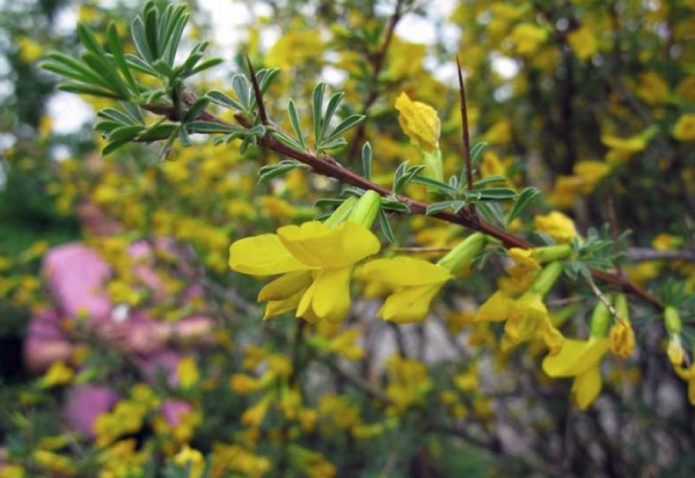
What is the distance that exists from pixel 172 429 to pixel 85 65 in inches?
43.6

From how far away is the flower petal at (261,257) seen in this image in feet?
1.60

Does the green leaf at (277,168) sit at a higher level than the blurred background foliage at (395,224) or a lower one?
higher

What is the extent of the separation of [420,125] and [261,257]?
0.21 metres

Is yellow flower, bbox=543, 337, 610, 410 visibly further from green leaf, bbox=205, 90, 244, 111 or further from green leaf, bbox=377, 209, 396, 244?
green leaf, bbox=205, 90, 244, 111

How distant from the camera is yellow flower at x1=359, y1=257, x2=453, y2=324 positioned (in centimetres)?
51

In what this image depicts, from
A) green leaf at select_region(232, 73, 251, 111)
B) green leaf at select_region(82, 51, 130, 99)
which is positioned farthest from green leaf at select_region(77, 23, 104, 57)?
green leaf at select_region(232, 73, 251, 111)

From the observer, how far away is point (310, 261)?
19.3 inches

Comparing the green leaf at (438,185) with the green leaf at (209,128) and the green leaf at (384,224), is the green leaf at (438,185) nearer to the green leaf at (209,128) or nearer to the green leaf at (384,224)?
the green leaf at (384,224)

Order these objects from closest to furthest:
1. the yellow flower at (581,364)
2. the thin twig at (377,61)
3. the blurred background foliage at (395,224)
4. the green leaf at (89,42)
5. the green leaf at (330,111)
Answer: the green leaf at (89,42) → the green leaf at (330,111) → the yellow flower at (581,364) → the thin twig at (377,61) → the blurred background foliage at (395,224)

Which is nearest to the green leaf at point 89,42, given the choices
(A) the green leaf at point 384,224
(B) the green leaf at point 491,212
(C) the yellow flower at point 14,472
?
(A) the green leaf at point 384,224

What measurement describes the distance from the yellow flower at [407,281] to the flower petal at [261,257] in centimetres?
6

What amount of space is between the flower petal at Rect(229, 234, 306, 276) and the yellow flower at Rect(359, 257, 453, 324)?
58 millimetres

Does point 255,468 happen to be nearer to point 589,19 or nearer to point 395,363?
point 395,363

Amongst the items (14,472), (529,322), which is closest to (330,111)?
(529,322)
